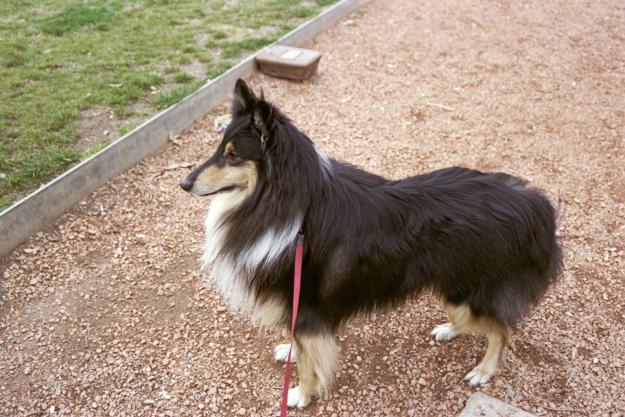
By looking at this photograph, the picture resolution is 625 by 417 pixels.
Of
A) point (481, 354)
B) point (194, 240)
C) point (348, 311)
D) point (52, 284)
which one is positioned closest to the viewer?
point (348, 311)

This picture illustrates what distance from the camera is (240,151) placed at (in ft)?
7.29

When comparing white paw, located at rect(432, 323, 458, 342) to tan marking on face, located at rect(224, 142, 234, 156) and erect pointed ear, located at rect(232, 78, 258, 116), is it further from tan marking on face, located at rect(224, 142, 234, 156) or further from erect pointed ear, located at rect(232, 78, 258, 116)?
erect pointed ear, located at rect(232, 78, 258, 116)

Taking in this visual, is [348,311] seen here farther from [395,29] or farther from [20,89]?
[395,29]

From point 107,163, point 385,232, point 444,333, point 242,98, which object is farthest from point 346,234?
point 107,163

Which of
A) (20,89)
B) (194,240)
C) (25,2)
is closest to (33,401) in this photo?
(194,240)

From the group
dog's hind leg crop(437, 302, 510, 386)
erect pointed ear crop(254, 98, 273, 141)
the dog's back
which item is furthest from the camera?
dog's hind leg crop(437, 302, 510, 386)

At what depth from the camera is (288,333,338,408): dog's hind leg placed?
2.64 m

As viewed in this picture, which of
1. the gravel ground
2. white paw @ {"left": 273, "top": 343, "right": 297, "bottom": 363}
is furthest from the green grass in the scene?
white paw @ {"left": 273, "top": 343, "right": 297, "bottom": 363}

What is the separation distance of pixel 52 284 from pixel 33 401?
911 mm

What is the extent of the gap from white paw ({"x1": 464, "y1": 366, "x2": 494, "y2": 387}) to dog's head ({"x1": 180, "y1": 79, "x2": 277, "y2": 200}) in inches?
72.3

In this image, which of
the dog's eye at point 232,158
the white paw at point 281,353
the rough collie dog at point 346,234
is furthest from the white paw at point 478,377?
the dog's eye at point 232,158

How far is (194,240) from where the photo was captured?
13.1ft

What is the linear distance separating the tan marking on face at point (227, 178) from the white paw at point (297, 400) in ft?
4.40

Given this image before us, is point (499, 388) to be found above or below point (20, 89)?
below
